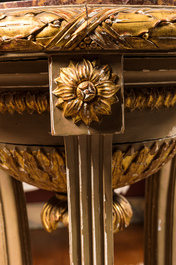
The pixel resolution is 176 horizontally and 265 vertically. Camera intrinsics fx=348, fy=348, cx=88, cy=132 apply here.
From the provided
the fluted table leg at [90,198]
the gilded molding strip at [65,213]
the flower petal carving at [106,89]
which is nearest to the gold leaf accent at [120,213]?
the gilded molding strip at [65,213]

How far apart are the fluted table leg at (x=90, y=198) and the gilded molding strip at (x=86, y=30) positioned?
8 centimetres

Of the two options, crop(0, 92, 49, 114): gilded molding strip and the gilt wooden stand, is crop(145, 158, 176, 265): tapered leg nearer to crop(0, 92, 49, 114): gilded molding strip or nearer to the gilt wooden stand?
the gilt wooden stand

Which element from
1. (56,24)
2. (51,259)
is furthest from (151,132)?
(51,259)

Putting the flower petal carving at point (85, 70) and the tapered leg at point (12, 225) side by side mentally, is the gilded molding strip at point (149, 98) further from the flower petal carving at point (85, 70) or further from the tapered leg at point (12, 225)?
the tapered leg at point (12, 225)

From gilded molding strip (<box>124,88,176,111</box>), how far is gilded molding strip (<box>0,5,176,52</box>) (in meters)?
0.06

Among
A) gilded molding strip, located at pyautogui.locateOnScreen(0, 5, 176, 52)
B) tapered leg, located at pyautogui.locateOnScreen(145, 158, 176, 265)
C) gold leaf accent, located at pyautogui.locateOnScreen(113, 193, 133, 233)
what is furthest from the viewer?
tapered leg, located at pyautogui.locateOnScreen(145, 158, 176, 265)

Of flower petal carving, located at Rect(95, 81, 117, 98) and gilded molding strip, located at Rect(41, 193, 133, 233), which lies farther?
gilded molding strip, located at Rect(41, 193, 133, 233)

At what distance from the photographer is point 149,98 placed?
302mm

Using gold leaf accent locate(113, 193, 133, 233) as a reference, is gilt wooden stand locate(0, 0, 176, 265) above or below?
above

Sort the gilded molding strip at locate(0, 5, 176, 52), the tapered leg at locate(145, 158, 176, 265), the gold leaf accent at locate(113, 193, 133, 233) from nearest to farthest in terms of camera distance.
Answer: the gilded molding strip at locate(0, 5, 176, 52) → the gold leaf accent at locate(113, 193, 133, 233) → the tapered leg at locate(145, 158, 176, 265)

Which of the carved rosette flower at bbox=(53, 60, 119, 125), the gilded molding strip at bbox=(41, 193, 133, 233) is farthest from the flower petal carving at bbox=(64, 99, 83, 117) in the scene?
the gilded molding strip at bbox=(41, 193, 133, 233)

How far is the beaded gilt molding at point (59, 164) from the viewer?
326 mm

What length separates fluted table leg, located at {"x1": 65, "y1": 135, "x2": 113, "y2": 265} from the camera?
29cm

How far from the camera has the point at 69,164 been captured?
30 centimetres
